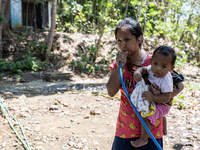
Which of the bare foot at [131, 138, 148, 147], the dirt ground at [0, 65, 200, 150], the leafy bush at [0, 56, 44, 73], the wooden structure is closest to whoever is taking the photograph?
the bare foot at [131, 138, 148, 147]

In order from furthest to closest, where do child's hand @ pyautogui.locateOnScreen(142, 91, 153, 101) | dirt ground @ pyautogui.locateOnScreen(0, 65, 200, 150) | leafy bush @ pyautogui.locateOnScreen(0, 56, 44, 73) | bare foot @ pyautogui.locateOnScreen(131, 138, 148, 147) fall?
leafy bush @ pyautogui.locateOnScreen(0, 56, 44, 73)
dirt ground @ pyautogui.locateOnScreen(0, 65, 200, 150)
bare foot @ pyautogui.locateOnScreen(131, 138, 148, 147)
child's hand @ pyautogui.locateOnScreen(142, 91, 153, 101)

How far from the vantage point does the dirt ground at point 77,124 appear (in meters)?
2.77

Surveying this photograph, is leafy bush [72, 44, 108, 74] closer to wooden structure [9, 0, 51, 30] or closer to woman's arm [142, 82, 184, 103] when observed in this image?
wooden structure [9, 0, 51, 30]

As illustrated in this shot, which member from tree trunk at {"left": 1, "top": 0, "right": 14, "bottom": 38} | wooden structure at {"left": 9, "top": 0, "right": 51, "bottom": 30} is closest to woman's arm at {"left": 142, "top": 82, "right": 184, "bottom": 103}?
tree trunk at {"left": 1, "top": 0, "right": 14, "bottom": 38}

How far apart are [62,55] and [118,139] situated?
31.3ft

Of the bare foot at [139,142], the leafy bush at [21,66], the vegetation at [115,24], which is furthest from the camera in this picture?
the vegetation at [115,24]

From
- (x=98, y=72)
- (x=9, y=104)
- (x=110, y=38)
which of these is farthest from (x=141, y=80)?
(x=110, y=38)

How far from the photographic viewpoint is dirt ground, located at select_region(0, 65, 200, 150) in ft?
9.09

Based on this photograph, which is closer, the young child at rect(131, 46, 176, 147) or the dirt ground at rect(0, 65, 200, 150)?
the young child at rect(131, 46, 176, 147)

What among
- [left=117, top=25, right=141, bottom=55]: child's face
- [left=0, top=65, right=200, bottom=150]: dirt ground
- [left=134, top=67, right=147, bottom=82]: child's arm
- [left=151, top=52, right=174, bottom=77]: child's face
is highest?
[left=117, top=25, right=141, bottom=55]: child's face

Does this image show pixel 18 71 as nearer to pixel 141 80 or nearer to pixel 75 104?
pixel 75 104

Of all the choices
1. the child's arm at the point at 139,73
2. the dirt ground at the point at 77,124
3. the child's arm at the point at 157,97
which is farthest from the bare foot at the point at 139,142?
the dirt ground at the point at 77,124

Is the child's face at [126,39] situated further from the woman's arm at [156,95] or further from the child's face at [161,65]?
the woman's arm at [156,95]

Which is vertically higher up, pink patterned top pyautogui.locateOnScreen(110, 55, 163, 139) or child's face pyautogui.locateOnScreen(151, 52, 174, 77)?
child's face pyautogui.locateOnScreen(151, 52, 174, 77)
